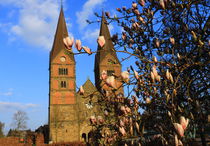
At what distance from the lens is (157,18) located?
352 cm

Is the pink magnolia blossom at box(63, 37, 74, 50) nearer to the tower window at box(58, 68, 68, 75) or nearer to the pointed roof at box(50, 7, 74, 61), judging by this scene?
the pointed roof at box(50, 7, 74, 61)

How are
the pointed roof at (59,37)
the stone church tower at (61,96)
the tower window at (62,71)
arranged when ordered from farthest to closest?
the pointed roof at (59,37), the tower window at (62,71), the stone church tower at (61,96)

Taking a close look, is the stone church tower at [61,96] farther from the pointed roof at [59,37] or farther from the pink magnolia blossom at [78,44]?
the pink magnolia blossom at [78,44]

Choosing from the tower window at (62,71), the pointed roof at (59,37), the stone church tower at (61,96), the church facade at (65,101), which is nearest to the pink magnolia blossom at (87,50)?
the church facade at (65,101)

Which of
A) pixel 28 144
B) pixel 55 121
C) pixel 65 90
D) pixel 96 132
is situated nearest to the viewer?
pixel 96 132

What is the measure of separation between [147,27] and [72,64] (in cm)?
3239

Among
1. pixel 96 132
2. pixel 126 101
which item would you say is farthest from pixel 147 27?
pixel 96 132

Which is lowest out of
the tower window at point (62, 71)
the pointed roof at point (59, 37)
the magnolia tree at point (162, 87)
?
the magnolia tree at point (162, 87)

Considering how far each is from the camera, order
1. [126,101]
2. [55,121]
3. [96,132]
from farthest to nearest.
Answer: [55,121], [96,132], [126,101]

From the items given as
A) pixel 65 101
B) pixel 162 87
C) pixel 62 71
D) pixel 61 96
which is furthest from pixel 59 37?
pixel 162 87

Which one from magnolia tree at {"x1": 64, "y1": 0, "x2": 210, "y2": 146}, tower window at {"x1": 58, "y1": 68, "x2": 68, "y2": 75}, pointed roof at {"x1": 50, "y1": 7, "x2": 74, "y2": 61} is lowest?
magnolia tree at {"x1": 64, "y1": 0, "x2": 210, "y2": 146}

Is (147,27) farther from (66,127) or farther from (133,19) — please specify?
(66,127)

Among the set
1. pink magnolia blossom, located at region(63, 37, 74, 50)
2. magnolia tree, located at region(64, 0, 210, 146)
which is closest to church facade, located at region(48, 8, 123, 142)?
magnolia tree, located at region(64, 0, 210, 146)

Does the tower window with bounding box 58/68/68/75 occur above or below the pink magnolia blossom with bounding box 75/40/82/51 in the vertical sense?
above
